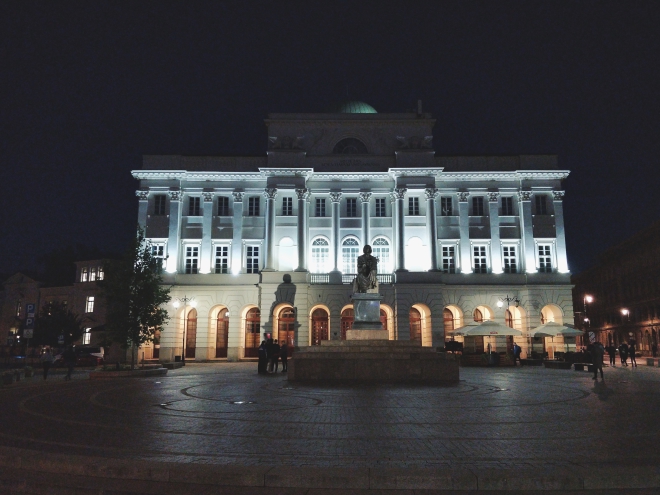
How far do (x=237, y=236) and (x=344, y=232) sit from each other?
9.54m

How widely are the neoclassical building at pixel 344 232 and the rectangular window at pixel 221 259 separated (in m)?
0.13

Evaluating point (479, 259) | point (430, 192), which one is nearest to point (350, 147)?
point (430, 192)

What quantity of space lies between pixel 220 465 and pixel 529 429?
6378 millimetres

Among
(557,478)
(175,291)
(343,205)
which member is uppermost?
(343,205)

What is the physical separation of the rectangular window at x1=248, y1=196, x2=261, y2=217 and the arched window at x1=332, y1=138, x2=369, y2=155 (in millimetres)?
8386

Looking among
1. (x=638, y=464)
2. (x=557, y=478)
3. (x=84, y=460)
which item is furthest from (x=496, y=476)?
(x=84, y=460)

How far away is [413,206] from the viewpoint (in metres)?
49.4

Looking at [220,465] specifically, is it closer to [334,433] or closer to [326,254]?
[334,433]

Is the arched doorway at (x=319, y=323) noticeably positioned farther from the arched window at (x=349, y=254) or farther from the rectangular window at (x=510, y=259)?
the rectangular window at (x=510, y=259)

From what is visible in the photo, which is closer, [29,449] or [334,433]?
[29,449]

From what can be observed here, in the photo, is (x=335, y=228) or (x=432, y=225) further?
(x=335, y=228)

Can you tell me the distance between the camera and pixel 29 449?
28.3 ft

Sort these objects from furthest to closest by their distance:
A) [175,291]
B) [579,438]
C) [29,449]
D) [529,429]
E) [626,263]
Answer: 1. [626,263]
2. [175,291]
3. [529,429]
4. [579,438]
5. [29,449]

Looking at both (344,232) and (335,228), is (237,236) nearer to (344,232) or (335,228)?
(335,228)
